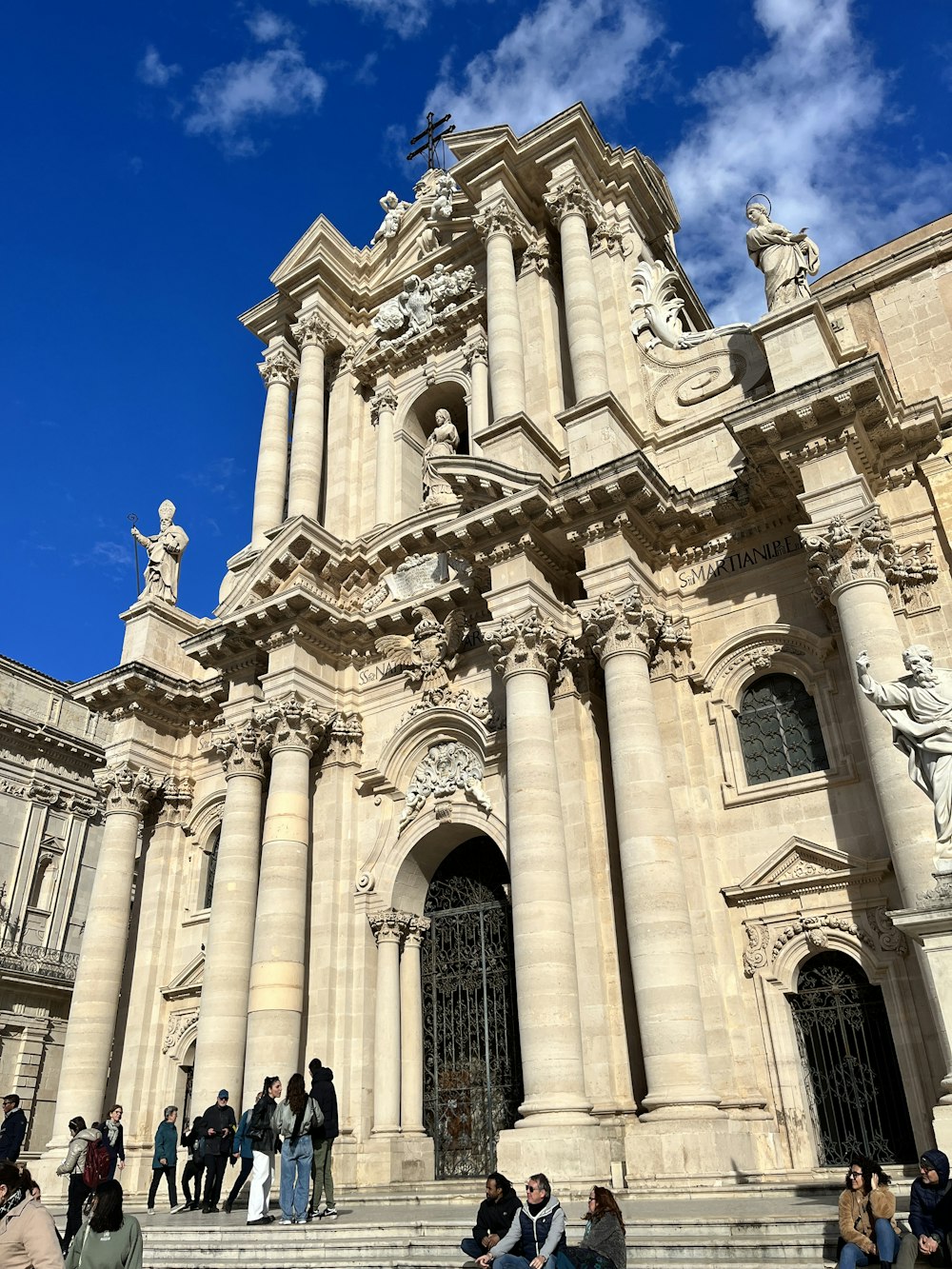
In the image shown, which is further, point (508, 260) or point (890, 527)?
point (508, 260)

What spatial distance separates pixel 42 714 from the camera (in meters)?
32.5

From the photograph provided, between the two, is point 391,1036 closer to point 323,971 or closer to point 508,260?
point 323,971

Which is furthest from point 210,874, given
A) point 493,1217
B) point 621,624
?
point 493,1217

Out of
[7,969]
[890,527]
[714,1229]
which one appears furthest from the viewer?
[7,969]

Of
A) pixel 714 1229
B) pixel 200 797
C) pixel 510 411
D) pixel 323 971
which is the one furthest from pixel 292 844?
pixel 714 1229

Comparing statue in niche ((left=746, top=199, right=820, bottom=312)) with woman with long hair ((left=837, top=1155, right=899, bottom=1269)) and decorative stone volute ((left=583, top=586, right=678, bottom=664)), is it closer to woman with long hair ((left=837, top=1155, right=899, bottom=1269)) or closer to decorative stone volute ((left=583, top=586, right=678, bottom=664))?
decorative stone volute ((left=583, top=586, right=678, bottom=664))

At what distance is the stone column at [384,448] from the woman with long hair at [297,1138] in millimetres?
12122

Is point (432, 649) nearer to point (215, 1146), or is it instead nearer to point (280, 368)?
point (215, 1146)

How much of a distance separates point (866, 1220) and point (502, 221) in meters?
17.7

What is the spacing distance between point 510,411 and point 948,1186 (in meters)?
13.4

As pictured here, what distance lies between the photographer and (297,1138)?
35.9ft

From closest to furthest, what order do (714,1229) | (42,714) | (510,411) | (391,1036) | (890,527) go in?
(714,1229)
(890,527)
(391,1036)
(510,411)
(42,714)

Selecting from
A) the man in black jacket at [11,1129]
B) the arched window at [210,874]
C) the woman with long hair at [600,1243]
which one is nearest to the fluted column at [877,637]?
the woman with long hair at [600,1243]

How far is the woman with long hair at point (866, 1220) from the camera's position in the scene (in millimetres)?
6836
